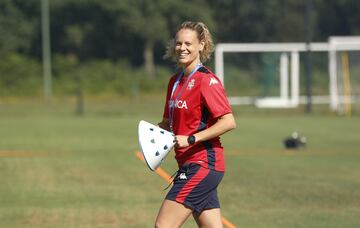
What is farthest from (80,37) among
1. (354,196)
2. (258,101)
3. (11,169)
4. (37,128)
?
(354,196)

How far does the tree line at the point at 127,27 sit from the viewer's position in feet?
224

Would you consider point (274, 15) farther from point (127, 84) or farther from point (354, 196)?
point (354, 196)

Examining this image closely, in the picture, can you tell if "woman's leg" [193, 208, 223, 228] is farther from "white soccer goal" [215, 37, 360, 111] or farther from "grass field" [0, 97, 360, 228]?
"white soccer goal" [215, 37, 360, 111]

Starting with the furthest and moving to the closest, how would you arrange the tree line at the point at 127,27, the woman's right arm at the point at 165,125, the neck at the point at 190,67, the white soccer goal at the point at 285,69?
the tree line at the point at 127,27 < the white soccer goal at the point at 285,69 < the woman's right arm at the point at 165,125 < the neck at the point at 190,67

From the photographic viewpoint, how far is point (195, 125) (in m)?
6.84

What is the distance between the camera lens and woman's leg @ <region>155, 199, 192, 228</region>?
22.0ft

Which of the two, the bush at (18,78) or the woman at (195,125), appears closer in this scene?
the woman at (195,125)

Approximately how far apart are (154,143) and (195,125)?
1.13ft

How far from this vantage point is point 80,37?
6994 cm

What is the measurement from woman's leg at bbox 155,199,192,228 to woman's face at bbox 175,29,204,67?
1028 millimetres

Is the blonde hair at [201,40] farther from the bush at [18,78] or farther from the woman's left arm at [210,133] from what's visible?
the bush at [18,78]

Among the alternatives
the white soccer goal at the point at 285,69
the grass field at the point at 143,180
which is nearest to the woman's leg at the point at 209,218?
the grass field at the point at 143,180

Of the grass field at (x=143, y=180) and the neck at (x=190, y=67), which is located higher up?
the neck at (x=190, y=67)

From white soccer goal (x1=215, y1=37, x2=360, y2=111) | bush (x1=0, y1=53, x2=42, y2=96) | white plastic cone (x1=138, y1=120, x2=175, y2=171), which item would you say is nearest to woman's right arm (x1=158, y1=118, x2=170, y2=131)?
white plastic cone (x1=138, y1=120, x2=175, y2=171)
